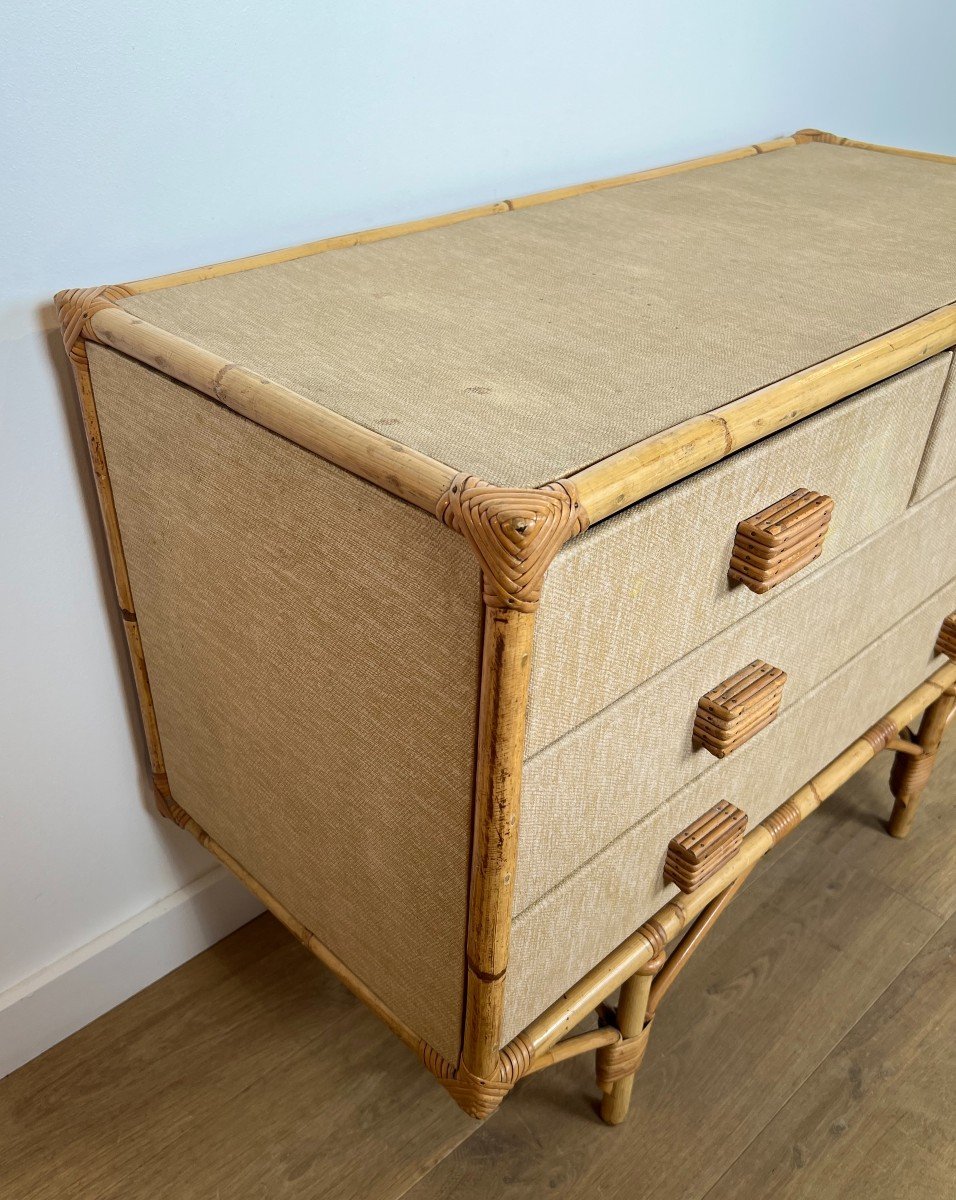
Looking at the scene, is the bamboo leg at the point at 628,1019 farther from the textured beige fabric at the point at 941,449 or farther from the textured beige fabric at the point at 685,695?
the textured beige fabric at the point at 941,449

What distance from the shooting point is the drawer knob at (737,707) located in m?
0.73

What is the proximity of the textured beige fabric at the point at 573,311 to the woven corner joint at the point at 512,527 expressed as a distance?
0.08 ft

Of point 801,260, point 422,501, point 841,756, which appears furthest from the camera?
point 841,756

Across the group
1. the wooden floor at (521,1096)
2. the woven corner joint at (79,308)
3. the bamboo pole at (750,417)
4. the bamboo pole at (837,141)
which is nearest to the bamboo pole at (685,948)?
the wooden floor at (521,1096)

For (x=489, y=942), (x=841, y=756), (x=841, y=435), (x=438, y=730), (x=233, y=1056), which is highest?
(x=841, y=435)

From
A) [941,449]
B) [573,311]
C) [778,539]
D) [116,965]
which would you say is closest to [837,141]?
[941,449]

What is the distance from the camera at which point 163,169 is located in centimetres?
78

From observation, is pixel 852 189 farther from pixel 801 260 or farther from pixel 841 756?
pixel 841 756

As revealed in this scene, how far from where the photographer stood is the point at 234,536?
687 millimetres

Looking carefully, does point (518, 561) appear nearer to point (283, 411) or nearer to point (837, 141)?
point (283, 411)

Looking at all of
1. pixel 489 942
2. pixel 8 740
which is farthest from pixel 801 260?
pixel 8 740

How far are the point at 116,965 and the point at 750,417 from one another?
0.84 meters

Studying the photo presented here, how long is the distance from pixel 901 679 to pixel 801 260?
43 cm

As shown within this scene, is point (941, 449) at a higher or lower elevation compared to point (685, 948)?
higher
